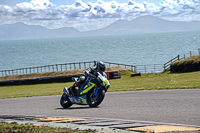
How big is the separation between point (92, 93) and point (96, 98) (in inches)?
9.6

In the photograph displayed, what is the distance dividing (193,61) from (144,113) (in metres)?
26.6

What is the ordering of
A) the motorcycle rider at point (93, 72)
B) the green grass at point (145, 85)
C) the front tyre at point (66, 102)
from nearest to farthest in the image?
the motorcycle rider at point (93, 72)
the front tyre at point (66, 102)
the green grass at point (145, 85)

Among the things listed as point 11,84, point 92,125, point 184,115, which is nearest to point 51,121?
point 92,125

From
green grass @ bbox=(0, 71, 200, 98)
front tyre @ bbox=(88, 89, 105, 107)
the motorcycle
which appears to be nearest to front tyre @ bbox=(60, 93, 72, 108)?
the motorcycle

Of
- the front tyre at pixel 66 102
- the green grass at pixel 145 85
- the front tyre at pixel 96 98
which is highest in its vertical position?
the front tyre at pixel 96 98

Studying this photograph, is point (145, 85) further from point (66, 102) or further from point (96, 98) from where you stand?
point (96, 98)

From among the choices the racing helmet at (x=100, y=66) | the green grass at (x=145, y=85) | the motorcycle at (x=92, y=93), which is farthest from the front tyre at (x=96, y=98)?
the green grass at (x=145, y=85)

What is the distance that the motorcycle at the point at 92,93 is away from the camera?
424 inches

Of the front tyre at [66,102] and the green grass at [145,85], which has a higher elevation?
the front tyre at [66,102]

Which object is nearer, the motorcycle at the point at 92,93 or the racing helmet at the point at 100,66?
the motorcycle at the point at 92,93

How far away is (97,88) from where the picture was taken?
1089 cm

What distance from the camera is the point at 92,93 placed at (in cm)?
1130

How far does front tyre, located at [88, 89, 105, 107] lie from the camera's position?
1082cm

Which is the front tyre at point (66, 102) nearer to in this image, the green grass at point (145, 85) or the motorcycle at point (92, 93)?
the motorcycle at point (92, 93)
